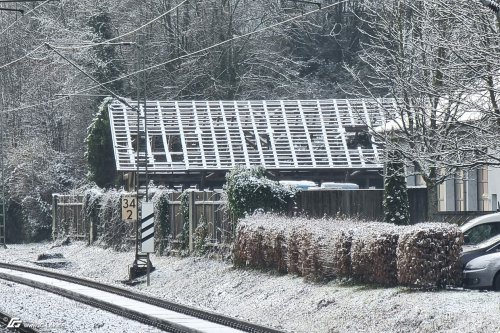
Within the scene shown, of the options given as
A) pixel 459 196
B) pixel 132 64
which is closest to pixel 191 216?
pixel 459 196

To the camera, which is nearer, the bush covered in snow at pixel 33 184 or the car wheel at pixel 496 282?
the car wheel at pixel 496 282

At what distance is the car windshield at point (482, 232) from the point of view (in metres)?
25.5

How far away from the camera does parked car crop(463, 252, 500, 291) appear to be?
22.1 m

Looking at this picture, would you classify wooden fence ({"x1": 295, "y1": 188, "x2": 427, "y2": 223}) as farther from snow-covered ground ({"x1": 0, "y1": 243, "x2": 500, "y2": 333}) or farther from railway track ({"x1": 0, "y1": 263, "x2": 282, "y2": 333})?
railway track ({"x1": 0, "y1": 263, "x2": 282, "y2": 333})

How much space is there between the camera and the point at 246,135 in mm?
58500

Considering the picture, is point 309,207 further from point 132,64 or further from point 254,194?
point 132,64

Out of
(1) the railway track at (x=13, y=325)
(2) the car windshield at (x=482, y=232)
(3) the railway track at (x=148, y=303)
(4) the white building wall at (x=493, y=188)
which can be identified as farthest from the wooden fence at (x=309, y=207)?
(1) the railway track at (x=13, y=325)

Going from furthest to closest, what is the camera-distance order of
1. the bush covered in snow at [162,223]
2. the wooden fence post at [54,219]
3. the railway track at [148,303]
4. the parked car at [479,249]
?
the wooden fence post at [54,219] → the bush covered in snow at [162,223] → the parked car at [479,249] → the railway track at [148,303]

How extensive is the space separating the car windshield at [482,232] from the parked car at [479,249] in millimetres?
614

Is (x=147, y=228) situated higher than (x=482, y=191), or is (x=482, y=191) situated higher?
(x=482, y=191)

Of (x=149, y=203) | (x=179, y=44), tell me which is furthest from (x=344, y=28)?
(x=149, y=203)

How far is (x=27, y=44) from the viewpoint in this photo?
71.9m

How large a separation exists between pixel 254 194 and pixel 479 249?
10597 millimetres

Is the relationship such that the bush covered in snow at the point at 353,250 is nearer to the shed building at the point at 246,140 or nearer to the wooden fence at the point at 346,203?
the wooden fence at the point at 346,203
